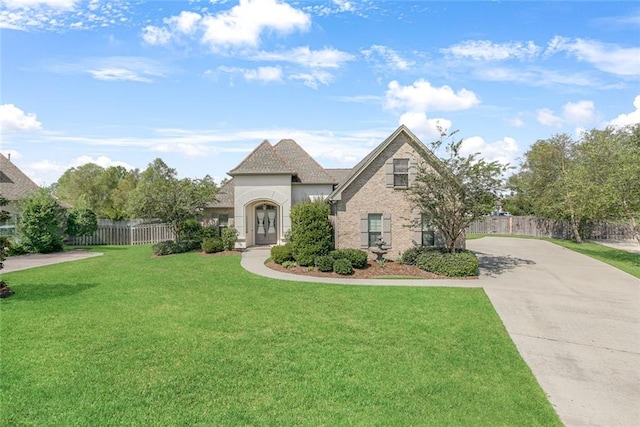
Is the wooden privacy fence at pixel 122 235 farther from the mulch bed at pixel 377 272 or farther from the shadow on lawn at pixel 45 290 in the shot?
the mulch bed at pixel 377 272

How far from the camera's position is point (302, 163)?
2533 centimetres

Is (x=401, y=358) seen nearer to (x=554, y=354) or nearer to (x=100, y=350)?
(x=554, y=354)

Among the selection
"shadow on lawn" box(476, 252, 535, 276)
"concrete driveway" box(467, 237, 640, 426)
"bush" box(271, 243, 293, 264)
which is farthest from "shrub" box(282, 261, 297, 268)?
"shadow on lawn" box(476, 252, 535, 276)

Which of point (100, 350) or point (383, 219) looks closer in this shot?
point (100, 350)

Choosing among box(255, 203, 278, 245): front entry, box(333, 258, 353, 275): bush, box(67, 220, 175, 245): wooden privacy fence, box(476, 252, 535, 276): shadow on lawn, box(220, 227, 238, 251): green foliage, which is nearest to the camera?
box(333, 258, 353, 275): bush

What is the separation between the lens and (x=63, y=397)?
538 cm

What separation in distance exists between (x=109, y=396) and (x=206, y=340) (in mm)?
2341

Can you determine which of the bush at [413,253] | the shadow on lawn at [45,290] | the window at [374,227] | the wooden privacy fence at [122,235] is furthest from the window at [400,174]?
the wooden privacy fence at [122,235]

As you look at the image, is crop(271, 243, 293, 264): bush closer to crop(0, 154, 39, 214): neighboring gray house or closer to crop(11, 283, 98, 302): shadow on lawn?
crop(11, 283, 98, 302): shadow on lawn

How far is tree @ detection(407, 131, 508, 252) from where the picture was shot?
15.2m

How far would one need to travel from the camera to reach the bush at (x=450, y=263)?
14.6 metres

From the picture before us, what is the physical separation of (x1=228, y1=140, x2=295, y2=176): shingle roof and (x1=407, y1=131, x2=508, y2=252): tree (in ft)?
29.0

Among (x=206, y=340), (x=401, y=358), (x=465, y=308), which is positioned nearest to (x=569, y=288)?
(x=465, y=308)

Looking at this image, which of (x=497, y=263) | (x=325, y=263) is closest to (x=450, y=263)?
(x=497, y=263)
